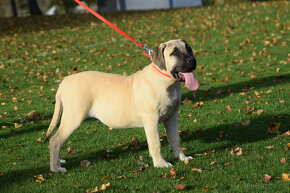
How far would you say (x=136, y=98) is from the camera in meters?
5.57

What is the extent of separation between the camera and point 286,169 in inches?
197

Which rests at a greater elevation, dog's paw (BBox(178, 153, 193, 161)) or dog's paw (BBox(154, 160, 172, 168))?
dog's paw (BBox(154, 160, 172, 168))

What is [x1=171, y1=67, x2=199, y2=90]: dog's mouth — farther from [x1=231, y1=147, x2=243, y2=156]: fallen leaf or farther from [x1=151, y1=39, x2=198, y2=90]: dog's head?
[x1=231, y1=147, x2=243, y2=156]: fallen leaf

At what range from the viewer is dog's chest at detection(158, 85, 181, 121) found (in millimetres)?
5387

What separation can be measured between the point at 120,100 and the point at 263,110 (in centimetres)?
337

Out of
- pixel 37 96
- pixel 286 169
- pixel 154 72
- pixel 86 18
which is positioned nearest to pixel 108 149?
pixel 154 72

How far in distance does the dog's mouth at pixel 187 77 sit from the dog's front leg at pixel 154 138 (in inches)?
24.7

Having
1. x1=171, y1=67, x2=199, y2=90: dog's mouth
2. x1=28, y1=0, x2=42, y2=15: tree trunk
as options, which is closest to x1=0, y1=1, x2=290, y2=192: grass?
x1=171, y1=67, x2=199, y2=90: dog's mouth

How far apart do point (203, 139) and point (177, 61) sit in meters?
1.99

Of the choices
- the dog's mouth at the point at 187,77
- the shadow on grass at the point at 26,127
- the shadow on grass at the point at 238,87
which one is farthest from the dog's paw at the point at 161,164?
the shadow on grass at the point at 238,87

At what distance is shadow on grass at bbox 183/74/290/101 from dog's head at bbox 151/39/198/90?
4.23 metres

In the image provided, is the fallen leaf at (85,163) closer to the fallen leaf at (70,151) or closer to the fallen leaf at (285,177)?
the fallen leaf at (70,151)

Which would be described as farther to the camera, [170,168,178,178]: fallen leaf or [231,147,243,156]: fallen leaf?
[231,147,243,156]: fallen leaf

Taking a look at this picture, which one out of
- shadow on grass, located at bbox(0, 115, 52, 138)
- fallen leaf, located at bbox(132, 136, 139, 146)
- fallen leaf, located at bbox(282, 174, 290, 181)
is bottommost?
shadow on grass, located at bbox(0, 115, 52, 138)
